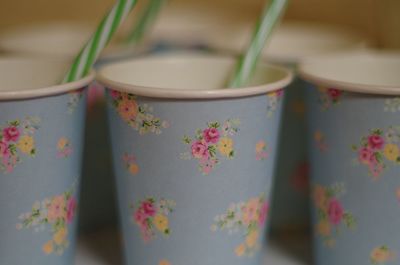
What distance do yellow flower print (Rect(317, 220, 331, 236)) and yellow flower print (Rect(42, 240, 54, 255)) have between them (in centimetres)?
31

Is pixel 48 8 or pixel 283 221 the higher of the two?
pixel 48 8

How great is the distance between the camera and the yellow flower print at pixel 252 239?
0.63 meters

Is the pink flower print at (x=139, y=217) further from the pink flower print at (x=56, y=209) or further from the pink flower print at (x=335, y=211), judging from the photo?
the pink flower print at (x=335, y=211)

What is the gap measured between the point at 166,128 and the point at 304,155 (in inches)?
10.7

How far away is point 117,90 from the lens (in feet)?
1.95

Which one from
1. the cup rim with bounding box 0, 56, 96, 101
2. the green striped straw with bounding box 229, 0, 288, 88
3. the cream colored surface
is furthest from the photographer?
the cream colored surface

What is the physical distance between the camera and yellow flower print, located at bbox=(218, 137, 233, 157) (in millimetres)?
576

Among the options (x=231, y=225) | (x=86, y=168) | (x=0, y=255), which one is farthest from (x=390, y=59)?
(x=0, y=255)

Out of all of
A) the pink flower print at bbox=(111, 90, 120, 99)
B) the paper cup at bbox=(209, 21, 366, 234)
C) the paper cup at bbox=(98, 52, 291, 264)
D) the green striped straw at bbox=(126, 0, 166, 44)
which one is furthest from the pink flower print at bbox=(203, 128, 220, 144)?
the green striped straw at bbox=(126, 0, 166, 44)

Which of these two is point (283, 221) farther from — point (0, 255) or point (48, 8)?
point (48, 8)

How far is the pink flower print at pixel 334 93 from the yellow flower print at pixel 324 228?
0.49 feet

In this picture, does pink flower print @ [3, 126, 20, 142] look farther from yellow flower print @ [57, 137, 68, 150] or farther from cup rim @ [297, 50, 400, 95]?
cup rim @ [297, 50, 400, 95]

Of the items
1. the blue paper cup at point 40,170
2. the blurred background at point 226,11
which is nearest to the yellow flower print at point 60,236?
the blue paper cup at point 40,170

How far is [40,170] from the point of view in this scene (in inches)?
23.1
